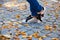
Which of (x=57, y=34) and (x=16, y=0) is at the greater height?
(x=16, y=0)

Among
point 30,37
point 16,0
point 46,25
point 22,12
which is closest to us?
point 30,37

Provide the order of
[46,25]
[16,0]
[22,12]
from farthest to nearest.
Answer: [16,0] < [22,12] < [46,25]

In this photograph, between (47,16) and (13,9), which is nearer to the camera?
(47,16)

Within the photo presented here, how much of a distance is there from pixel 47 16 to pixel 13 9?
1.56m

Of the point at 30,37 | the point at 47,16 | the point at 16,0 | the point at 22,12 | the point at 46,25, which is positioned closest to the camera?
the point at 30,37

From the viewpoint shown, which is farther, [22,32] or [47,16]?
[47,16]

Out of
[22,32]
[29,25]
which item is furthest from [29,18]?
[22,32]

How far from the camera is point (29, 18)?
647 centimetres

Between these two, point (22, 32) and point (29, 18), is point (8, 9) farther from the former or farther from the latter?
point (22, 32)

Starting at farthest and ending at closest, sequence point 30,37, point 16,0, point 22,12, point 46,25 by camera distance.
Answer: point 16,0, point 22,12, point 46,25, point 30,37

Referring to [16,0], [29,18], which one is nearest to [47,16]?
[29,18]

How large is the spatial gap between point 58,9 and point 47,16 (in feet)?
3.22

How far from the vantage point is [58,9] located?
788 cm

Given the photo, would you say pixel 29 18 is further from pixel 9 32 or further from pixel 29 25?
pixel 9 32
